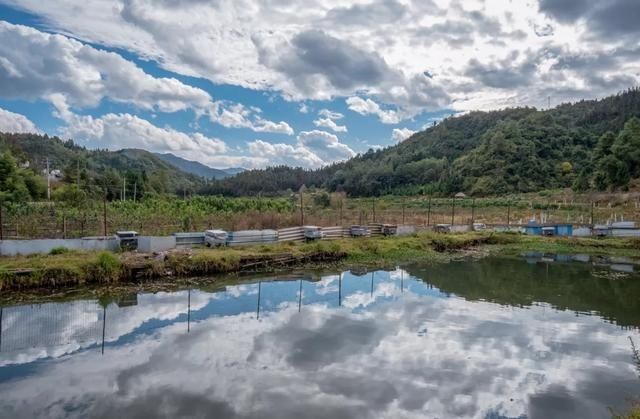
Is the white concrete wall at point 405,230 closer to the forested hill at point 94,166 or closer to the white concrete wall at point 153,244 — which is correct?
the white concrete wall at point 153,244

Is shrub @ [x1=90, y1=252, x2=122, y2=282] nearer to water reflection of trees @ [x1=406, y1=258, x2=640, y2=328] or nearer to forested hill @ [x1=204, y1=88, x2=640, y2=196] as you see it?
water reflection of trees @ [x1=406, y1=258, x2=640, y2=328]

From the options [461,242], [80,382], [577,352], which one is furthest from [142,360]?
[461,242]

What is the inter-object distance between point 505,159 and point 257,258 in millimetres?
62404

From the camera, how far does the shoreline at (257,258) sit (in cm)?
1352

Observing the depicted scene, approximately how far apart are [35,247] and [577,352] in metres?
15.7

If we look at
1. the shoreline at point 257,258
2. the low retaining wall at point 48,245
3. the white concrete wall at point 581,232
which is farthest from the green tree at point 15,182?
the white concrete wall at point 581,232

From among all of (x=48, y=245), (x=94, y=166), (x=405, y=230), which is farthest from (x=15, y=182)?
(x=94, y=166)

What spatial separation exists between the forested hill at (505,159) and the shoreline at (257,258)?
1446 inches

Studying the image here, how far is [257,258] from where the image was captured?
58.6 feet

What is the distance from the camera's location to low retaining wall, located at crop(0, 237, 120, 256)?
48.3 ft

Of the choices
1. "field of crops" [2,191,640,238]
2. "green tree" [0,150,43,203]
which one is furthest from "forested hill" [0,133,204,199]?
"field of crops" [2,191,640,238]

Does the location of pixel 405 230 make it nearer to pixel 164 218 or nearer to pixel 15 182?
pixel 164 218

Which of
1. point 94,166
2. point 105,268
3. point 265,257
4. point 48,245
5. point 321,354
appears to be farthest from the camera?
point 94,166

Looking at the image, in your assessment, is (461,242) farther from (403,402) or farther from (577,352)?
(403,402)
